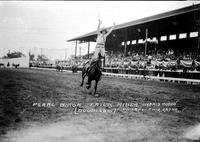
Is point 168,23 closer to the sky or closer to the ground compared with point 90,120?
closer to the sky

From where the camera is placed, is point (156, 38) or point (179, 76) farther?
point (156, 38)

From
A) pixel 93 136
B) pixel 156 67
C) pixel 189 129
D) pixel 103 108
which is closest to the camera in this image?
pixel 93 136

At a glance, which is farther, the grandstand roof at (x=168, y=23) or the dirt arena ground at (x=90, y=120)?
the grandstand roof at (x=168, y=23)

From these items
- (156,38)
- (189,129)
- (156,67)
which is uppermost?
(156,38)

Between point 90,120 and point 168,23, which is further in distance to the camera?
point 168,23

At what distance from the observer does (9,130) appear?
13.6 feet

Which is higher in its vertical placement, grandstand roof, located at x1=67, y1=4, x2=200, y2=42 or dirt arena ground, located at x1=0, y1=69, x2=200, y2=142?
grandstand roof, located at x1=67, y1=4, x2=200, y2=42

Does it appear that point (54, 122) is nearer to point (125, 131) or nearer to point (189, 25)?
point (125, 131)

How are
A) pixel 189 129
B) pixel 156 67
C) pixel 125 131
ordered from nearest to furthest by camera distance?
pixel 125 131 < pixel 189 129 < pixel 156 67

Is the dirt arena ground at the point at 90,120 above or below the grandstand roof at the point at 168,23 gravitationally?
below

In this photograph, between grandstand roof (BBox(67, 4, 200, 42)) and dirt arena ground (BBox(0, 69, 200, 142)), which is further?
grandstand roof (BBox(67, 4, 200, 42))

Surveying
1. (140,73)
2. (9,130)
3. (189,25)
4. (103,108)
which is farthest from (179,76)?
(9,130)

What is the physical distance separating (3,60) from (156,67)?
3779cm

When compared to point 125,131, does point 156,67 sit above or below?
above
